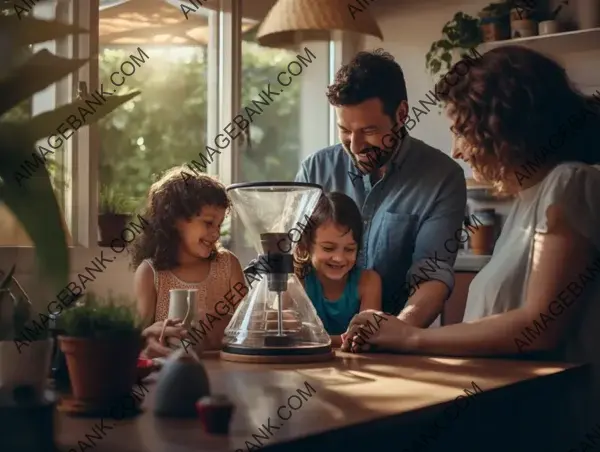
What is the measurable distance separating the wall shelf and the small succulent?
301 centimetres

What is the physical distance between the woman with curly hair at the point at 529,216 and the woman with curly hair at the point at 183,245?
0.62m

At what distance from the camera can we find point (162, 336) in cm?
142

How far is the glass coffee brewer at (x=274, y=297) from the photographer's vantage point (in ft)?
4.62

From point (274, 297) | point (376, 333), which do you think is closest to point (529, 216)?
point (376, 333)

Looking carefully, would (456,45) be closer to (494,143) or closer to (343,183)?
(343,183)

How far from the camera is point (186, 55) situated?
10.8 ft

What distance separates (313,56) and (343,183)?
166 centimetres

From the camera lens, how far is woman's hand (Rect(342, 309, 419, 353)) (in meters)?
1.57

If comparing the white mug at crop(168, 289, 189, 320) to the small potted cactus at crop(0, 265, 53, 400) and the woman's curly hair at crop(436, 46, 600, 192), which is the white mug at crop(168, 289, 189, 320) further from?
the small potted cactus at crop(0, 265, 53, 400)

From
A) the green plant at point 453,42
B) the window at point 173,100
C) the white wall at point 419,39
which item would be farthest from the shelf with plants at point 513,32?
the window at point 173,100

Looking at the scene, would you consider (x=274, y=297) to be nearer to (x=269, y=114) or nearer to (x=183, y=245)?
(x=183, y=245)

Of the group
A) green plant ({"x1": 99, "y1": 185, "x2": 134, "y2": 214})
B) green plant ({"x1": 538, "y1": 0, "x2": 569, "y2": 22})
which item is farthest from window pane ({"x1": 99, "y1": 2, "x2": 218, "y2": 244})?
green plant ({"x1": 538, "y1": 0, "x2": 569, "y2": 22})

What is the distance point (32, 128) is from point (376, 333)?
122 cm

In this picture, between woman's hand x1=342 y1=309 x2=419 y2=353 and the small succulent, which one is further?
woman's hand x1=342 y1=309 x2=419 y2=353
